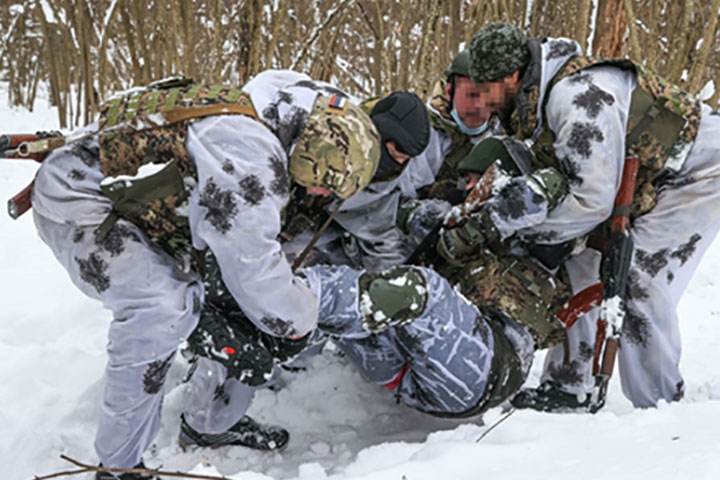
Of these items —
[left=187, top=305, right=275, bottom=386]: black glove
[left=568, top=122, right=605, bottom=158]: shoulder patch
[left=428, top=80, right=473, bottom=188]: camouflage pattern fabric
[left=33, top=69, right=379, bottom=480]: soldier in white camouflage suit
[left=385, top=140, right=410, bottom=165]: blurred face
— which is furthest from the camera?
[left=428, top=80, right=473, bottom=188]: camouflage pattern fabric

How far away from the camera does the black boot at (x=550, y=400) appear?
2.46m

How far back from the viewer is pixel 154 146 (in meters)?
1.67

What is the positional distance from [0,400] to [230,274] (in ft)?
4.34

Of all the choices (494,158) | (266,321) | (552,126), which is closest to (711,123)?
(552,126)

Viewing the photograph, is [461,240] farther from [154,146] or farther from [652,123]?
[154,146]

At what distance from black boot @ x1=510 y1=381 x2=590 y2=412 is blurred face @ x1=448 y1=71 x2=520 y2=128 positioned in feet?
3.84

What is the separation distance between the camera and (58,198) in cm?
173

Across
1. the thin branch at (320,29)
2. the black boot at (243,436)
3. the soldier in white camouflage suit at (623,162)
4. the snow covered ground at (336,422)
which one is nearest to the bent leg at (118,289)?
the snow covered ground at (336,422)

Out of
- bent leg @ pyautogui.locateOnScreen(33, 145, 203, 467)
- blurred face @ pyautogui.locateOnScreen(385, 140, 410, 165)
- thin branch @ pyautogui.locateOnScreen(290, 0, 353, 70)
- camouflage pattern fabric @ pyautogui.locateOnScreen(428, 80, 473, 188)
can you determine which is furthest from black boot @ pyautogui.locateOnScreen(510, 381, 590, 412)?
thin branch @ pyautogui.locateOnScreen(290, 0, 353, 70)

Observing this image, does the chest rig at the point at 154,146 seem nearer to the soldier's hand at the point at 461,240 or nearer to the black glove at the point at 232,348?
the black glove at the point at 232,348

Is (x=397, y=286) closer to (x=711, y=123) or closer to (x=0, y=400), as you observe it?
(x=711, y=123)

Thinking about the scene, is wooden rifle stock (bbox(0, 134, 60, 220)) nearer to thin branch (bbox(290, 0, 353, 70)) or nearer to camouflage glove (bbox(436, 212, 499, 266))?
camouflage glove (bbox(436, 212, 499, 266))

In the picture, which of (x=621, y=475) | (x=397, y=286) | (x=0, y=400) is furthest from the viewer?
(x=0, y=400)

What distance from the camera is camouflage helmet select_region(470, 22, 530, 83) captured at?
221 centimetres
